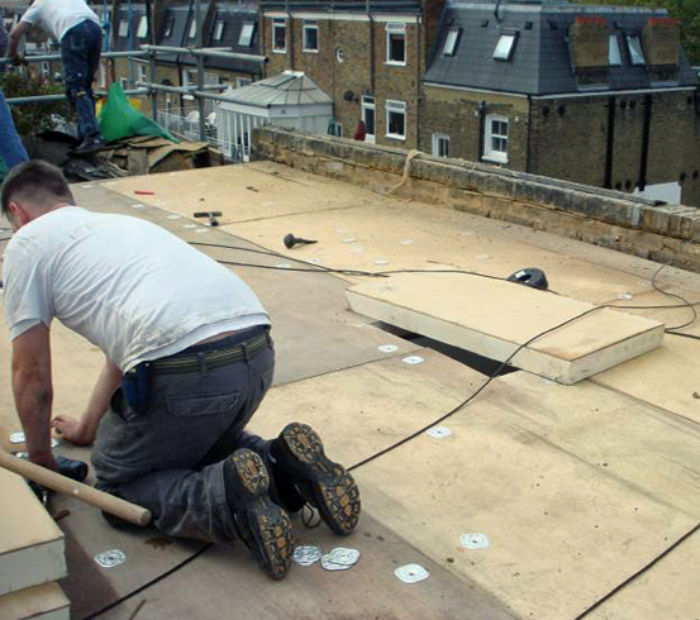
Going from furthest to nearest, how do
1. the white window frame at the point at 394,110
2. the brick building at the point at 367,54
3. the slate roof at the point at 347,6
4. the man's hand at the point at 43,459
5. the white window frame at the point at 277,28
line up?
the white window frame at the point at 277,28 < the white window frame at the point at 394,110 < the brick building at the point at 367,54 < the slate roof at the point at 347,6 < the man's hand at the point at 43,459

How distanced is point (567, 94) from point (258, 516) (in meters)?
26.8

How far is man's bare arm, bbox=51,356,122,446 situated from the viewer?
319cm

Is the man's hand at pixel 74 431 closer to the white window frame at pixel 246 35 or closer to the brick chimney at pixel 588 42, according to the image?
the brick chimney at pixel 588 42

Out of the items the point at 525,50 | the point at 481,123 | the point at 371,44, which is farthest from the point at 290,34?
the point at 525,50

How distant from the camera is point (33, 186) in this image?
3.07 m

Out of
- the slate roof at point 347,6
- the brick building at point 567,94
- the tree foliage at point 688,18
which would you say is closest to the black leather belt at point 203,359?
the brick building at point 567,94

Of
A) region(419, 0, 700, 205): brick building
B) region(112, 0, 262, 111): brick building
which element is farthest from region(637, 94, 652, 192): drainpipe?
region(112, 0, 262, 111): brick building

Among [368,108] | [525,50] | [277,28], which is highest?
[277,28]

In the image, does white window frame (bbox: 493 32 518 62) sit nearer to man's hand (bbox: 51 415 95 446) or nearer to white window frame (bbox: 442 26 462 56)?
white window frame (bbox: 442 26 462 56)

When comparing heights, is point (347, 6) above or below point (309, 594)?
above

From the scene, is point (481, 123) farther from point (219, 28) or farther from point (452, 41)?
point (219, 28)

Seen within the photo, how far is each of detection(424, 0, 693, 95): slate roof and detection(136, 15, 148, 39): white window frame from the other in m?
19.0

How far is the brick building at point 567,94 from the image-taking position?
91.0 ft

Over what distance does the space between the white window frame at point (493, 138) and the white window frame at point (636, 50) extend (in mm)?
4863
